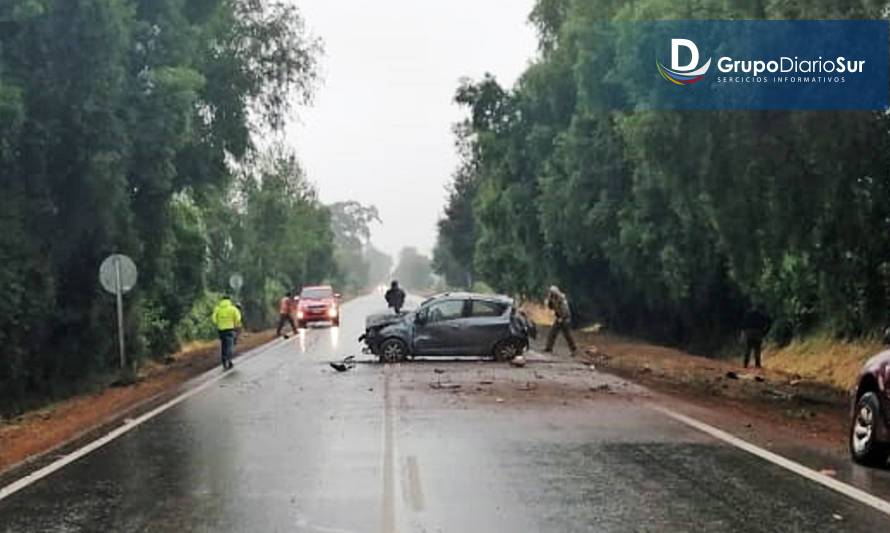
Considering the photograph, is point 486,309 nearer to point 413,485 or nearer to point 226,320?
point 226,320

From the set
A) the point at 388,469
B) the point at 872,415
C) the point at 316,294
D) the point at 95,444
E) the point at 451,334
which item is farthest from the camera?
the point at 316,294

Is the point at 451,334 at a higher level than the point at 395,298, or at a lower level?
lower

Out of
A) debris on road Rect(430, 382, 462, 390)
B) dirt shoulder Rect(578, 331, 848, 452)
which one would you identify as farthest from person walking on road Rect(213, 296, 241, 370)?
dirt shoulder Rect(578, 331, 848, 452)

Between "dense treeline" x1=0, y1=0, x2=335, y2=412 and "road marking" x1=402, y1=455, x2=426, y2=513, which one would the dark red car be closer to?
"road marking" x1=402, y1=455, x2=426, y2=513

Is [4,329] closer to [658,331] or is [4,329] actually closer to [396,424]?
[396,424]

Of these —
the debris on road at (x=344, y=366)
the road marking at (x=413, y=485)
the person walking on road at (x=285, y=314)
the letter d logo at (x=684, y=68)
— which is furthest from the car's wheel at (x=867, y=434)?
the person walking on road at (x=285, y=314)

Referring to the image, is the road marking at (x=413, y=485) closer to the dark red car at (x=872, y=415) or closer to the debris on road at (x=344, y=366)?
the dark red car at (x=872, y=415)

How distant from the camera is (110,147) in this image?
77.8 ft

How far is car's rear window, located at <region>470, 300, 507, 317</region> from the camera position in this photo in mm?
25656

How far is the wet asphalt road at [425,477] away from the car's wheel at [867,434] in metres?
0.99

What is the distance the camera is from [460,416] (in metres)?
15.1

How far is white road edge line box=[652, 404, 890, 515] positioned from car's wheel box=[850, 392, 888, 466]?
668 millimetres

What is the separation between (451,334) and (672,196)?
627 cm

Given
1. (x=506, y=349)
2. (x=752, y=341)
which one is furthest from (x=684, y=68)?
(x=752, y=341)
